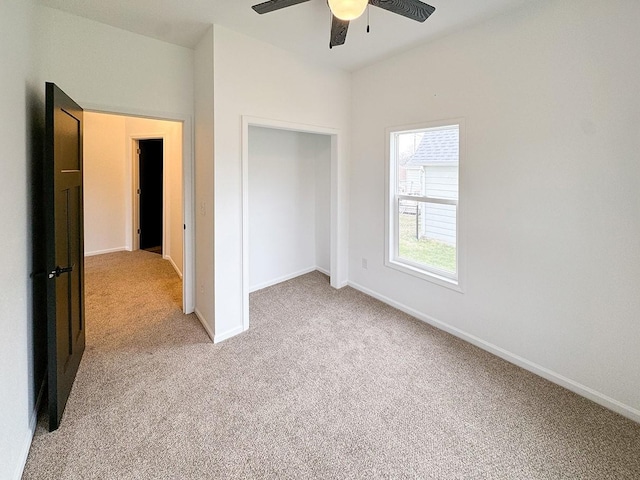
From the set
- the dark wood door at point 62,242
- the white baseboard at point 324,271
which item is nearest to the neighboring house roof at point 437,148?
the white baseboard at point 324,271

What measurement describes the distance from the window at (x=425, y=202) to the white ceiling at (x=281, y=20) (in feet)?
2.66

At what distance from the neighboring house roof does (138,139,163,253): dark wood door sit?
5.30 metres

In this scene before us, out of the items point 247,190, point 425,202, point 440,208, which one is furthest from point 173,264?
point 440,208

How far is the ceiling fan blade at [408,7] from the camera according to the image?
75.4 inches

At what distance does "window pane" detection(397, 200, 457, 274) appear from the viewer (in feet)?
10.2

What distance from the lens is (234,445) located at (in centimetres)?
175

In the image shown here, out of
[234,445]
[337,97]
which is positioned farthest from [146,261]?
[234,445]

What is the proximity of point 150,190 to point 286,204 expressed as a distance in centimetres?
370

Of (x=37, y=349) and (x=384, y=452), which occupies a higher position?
(x=37, y=349)

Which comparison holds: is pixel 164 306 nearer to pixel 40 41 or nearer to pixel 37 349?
pixel 37 349

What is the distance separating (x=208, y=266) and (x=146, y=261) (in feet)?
10.8

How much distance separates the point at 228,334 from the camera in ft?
9.70

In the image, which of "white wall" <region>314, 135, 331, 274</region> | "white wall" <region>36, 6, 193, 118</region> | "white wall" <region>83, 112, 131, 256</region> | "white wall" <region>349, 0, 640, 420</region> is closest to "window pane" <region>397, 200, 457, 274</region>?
"white wall" <region>349, 0, 640, 420</region>

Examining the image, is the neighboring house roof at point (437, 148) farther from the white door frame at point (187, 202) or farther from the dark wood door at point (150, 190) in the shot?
the dark wood door at point (150, 190)
